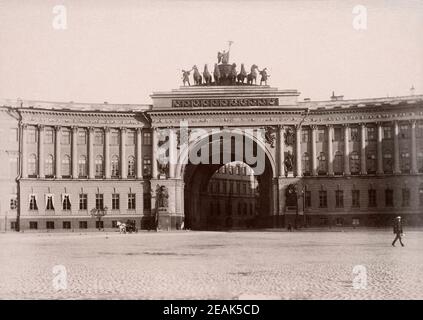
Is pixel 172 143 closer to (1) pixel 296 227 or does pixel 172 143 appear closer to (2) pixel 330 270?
(1) pixel 296 227

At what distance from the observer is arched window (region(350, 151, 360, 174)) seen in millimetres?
76500

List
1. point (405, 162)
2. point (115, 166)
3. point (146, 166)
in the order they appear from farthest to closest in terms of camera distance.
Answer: point (146, 166) → point (115, 166) → point (405, 162)

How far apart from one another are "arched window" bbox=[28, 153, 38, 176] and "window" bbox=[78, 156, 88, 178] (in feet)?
15.6

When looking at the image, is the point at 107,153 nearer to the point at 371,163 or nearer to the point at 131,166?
the point at 131,166

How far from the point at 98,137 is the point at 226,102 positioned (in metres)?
14.9

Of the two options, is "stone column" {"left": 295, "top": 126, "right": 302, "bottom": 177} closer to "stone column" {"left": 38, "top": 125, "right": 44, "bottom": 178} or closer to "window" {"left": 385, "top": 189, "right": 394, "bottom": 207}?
"window" {"left": 385, "top": 189, "right": 394, "bottom": 207}

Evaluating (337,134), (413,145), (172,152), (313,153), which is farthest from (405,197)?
(172,152)

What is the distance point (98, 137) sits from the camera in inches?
3061

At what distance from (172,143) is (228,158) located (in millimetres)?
10479

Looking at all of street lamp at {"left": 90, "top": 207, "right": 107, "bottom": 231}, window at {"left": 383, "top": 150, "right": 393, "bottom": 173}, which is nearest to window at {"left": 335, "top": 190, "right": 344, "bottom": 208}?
window at {"left": 383, "top": 150, "right": 393, "bottom": 173}

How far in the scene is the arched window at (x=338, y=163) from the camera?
76.9 metres
